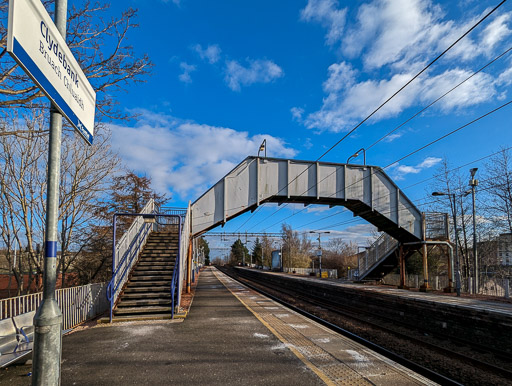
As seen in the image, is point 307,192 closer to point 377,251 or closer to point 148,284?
point 377,251

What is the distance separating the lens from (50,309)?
9.50 ft

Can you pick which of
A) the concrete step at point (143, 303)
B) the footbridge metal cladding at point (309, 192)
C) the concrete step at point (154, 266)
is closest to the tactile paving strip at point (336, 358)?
the concrete step at point (143, 303)

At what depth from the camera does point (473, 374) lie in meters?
7.08

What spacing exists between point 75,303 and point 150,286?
2.60m

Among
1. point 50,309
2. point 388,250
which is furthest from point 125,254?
point 388,250

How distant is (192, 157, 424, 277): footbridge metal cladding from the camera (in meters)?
17.6

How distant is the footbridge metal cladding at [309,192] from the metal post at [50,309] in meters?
14.4

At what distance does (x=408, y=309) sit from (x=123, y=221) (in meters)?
22.5

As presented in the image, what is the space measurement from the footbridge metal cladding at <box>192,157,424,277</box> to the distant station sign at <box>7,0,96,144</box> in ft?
46.4

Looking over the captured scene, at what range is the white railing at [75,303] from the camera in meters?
8.25

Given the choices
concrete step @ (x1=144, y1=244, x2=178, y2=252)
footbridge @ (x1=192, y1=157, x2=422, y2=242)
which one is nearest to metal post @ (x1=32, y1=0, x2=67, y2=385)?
concrete step @ (x1=144, y1=244, x2=178, y2=252)

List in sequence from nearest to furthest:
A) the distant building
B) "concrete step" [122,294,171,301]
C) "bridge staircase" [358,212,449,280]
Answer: "concrete step" [122,294,171,301] → "bridge staircase" [358,212,449,280] → the distant building

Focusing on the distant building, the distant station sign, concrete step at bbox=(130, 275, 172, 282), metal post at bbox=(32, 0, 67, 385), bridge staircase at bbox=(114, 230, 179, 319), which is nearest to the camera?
the distant station sign

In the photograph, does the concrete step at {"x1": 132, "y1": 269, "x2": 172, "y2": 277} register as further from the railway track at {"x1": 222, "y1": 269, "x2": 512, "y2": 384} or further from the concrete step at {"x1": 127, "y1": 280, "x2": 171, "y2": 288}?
the railway track at {"x1": 222, "y1": 269, "x2": 512, "y2": 384}
